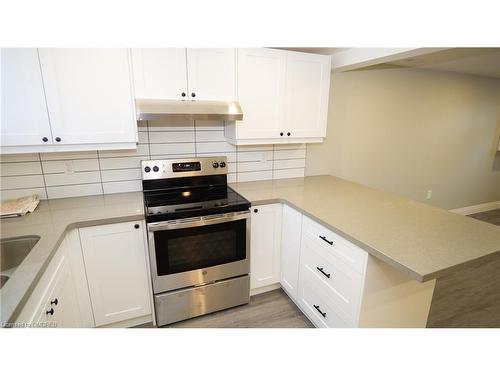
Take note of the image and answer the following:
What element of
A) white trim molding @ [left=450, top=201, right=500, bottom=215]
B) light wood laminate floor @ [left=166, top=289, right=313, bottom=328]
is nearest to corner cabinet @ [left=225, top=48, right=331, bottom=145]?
light wood laminate floor @ [left=166, top=289, right=313, bottom=328]

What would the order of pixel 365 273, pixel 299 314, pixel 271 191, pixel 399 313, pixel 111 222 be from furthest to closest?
pixel 271 191, pixel 299 314, pixel 111 222, pixel 399 313, pixel 365 273

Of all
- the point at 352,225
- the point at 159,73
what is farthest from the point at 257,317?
the point at 159,73

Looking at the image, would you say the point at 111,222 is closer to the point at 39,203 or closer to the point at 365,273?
the point at 39,203

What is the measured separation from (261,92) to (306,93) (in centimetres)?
43

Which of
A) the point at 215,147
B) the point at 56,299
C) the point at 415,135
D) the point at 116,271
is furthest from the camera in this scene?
the point at 415,135

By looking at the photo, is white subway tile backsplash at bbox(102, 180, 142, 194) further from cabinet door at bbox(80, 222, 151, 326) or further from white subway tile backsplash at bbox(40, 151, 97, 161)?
cabinet door at bbox(80, 222, 151, 326)

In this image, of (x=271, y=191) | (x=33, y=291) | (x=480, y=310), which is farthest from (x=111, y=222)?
(x=480, y=310)

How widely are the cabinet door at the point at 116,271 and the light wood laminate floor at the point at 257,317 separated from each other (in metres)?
0.34

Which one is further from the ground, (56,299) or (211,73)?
(211,73)

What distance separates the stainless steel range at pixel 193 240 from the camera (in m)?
1.71

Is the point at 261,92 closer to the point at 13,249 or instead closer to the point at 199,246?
the point at 199,246

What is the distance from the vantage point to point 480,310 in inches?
81.0

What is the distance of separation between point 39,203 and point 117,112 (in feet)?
2.88

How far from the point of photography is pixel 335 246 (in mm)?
1519
